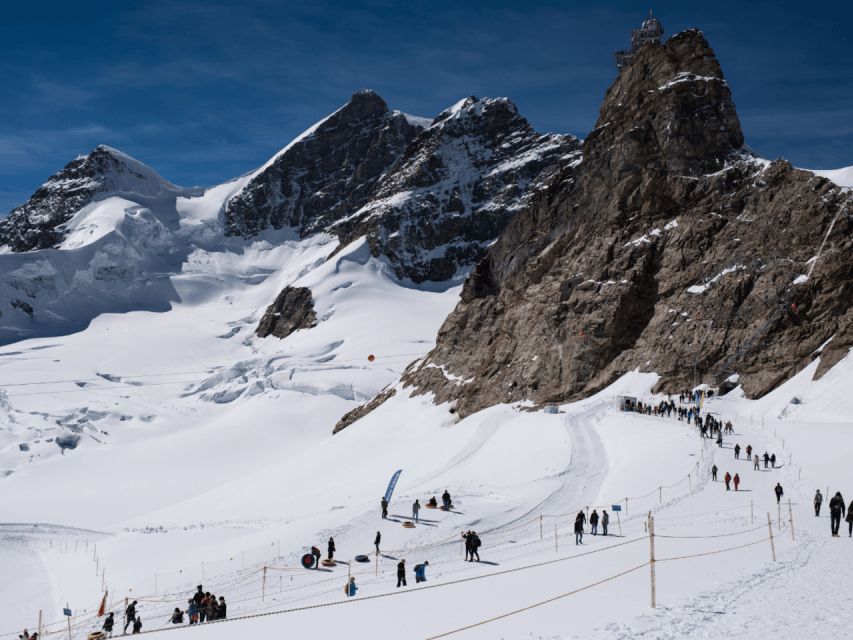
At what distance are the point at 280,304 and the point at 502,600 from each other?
159m

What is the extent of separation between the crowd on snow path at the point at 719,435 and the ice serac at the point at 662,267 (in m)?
6.02

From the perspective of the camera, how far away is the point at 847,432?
34.5 metres

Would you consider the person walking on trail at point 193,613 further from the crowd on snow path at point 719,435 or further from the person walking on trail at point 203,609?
the crowd on snow path at point 719,435

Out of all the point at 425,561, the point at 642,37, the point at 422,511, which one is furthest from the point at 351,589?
the point at 642,37

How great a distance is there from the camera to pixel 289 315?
543 feet

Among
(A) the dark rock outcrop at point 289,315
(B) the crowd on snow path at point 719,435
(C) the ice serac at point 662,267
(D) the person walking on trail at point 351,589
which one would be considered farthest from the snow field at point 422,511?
(A) the dark rock outcrop at point 289,315

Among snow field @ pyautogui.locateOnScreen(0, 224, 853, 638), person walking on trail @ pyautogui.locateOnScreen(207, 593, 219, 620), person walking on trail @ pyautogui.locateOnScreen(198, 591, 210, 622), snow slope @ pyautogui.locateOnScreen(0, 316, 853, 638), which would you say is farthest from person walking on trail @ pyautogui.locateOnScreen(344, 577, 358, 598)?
person walking on trail @ pyautogui.locateOnScreen(198, 591, 210, 622)

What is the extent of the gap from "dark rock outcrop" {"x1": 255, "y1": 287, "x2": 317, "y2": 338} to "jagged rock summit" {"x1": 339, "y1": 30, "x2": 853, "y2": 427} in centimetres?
7453

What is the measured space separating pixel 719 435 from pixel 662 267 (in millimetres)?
30721

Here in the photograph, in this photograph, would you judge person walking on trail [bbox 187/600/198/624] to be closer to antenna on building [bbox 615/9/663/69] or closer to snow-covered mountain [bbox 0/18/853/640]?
snow-covered mountain [bbox 0/18/853/640]

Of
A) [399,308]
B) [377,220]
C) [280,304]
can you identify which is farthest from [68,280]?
[399,308]

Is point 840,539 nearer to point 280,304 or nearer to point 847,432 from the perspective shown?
point 847,432

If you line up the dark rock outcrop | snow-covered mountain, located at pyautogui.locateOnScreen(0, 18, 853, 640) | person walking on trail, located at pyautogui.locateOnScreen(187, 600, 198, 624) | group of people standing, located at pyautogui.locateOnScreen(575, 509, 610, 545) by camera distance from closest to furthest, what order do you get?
snow-covered mountain, located at pyautogui.locateOnScreen(0, 18, 853, 640)
person walking on trail, located at pyautogui.locateOnScreen(187, 600, 198, 624)
group of people standing, located at pyautogui.locateOnScreen(575, 509, 610, 545)
the dark rock outcrop

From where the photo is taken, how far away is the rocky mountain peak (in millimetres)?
71625
